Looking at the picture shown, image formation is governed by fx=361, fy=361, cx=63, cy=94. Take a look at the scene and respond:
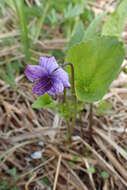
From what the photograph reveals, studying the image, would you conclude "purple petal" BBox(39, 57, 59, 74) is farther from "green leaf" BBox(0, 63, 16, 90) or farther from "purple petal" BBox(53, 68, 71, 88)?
"green leaf" BBox(0, 63, 16, 90)

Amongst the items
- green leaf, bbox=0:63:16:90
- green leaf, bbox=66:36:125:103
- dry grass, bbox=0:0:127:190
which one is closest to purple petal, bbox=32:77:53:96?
green leaf, bbox=66:36:125:103

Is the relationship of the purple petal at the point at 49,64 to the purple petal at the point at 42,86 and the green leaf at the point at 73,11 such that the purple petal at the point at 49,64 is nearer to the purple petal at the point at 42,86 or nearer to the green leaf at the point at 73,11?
the purple petal at the point at 42,86

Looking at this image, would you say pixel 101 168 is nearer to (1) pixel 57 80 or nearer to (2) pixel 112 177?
(2) pixel 112 177

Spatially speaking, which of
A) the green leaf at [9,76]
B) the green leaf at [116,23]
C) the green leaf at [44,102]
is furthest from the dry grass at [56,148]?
the green leaf at [116,23]

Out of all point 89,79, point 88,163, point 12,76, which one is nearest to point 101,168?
point 88,163

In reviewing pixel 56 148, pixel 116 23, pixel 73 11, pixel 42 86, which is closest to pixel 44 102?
pixel 42 86

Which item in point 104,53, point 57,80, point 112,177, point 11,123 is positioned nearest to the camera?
point 57,80
